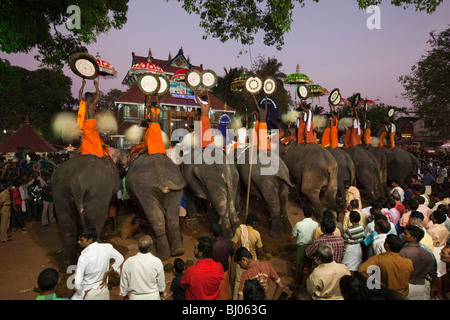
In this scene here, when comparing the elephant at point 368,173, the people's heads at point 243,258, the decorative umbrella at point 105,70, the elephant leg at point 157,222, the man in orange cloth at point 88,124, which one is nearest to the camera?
the people's heads at point 243,258

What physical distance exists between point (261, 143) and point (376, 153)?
6.15 meters

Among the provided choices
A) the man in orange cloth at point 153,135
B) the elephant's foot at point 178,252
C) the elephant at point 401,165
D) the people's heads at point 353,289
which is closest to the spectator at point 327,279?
the people's heads at point 353,289

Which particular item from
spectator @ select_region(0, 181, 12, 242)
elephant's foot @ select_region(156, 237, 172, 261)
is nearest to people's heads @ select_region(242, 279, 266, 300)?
elephant's foot @ select_region(156, 237, 172, 261)

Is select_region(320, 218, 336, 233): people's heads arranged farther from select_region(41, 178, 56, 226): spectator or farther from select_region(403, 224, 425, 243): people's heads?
select_region(41, 178, 56, 226): spectator

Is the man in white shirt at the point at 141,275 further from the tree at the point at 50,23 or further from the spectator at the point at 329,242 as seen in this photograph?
the tree at the point at 50,23

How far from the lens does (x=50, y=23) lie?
9797 millimetres

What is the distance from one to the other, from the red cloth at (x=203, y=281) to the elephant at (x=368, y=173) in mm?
7959

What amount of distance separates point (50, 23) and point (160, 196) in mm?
9029

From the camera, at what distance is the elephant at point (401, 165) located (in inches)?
420

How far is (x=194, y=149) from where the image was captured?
6.57m

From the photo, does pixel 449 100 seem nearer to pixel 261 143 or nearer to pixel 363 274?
pixel 261 143

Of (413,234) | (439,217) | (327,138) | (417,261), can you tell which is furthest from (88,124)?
(327,138)

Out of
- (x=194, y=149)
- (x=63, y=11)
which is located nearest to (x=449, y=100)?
(x=194, y=149)

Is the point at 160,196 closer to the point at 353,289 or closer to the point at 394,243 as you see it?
the point at 353,289
